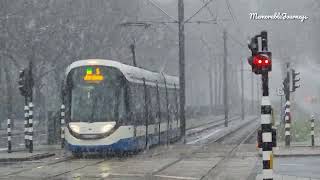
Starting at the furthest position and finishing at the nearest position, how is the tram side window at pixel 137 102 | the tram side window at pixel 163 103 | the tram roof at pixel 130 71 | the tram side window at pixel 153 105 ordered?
the tram side window at pixel 163 103, the tram side window at pixel 153 105, the tram side window at pixel 137 102, the tram roof at pixel 130 71

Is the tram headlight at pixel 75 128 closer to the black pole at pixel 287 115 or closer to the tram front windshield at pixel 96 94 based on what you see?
the tram front windshield at pixel 96 94

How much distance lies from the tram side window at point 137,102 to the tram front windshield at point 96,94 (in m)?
0.80

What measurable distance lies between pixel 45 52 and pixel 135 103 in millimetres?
28789

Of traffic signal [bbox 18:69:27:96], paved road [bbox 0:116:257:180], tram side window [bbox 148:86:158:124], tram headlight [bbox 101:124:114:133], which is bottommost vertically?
paved road [bbox 0:116:257:180]

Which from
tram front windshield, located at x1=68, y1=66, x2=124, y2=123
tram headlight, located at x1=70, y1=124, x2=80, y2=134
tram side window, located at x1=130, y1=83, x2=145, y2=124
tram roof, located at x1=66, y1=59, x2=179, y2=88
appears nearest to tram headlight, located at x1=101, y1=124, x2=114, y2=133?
Result: tram front windshield, located at x1=68, y1=66, x2=124, y2=123

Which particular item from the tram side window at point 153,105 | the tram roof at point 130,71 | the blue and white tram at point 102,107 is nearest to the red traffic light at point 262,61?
the blue and white tram at point 102,107

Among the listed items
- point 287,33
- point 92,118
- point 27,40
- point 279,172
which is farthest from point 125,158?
point 287,33

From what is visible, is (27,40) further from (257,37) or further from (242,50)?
(242,50)

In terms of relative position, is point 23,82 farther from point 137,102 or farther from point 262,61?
point 262,61

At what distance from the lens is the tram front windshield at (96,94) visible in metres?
25.4

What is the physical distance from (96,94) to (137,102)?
6.79 ft

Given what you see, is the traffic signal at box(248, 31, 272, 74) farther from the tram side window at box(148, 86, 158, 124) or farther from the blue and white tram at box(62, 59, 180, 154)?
the tram side window at box(148, 86, 158, 124)

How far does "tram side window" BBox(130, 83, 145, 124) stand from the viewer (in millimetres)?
26547

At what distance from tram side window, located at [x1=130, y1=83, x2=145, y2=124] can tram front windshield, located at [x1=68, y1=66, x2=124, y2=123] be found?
798mm
